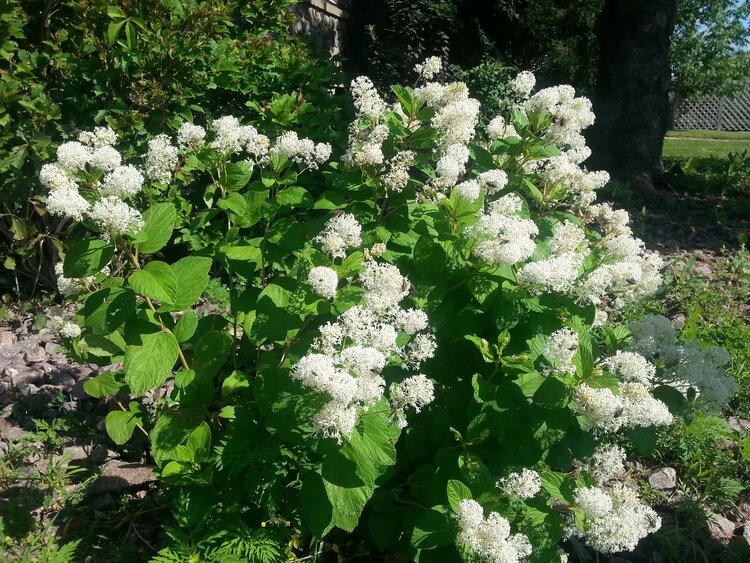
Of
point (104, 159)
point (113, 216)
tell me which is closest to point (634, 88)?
point (104, 159)

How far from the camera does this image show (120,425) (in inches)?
89.5

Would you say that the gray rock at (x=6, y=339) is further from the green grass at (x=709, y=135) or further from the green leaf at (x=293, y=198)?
the green grass at (x=709, y=135)

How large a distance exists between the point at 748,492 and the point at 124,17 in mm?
4008

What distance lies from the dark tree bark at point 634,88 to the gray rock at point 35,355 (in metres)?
6.34

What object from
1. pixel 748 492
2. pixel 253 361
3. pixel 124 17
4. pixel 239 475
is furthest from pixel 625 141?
pixel 239 475

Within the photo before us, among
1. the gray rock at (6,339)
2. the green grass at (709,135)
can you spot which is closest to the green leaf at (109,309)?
the gray rock at (6,339)

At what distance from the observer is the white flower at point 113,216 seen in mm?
1742

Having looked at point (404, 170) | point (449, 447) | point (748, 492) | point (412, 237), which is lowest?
point (748, 492)

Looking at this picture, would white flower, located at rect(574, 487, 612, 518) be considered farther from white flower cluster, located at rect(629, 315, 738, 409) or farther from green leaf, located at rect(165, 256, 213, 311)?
green leaf, located at rect(165, 256, 213, 311)

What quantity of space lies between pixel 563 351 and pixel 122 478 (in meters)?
1.87

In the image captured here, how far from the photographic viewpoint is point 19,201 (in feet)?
12.1

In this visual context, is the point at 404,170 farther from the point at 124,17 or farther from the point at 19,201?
the point at 19,201

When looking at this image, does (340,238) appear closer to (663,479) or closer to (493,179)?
(493,179)

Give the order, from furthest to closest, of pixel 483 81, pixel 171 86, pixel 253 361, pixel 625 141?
pixel 625 141 < pixel 483 81 < pixel 171 86 < pixel 253 361
